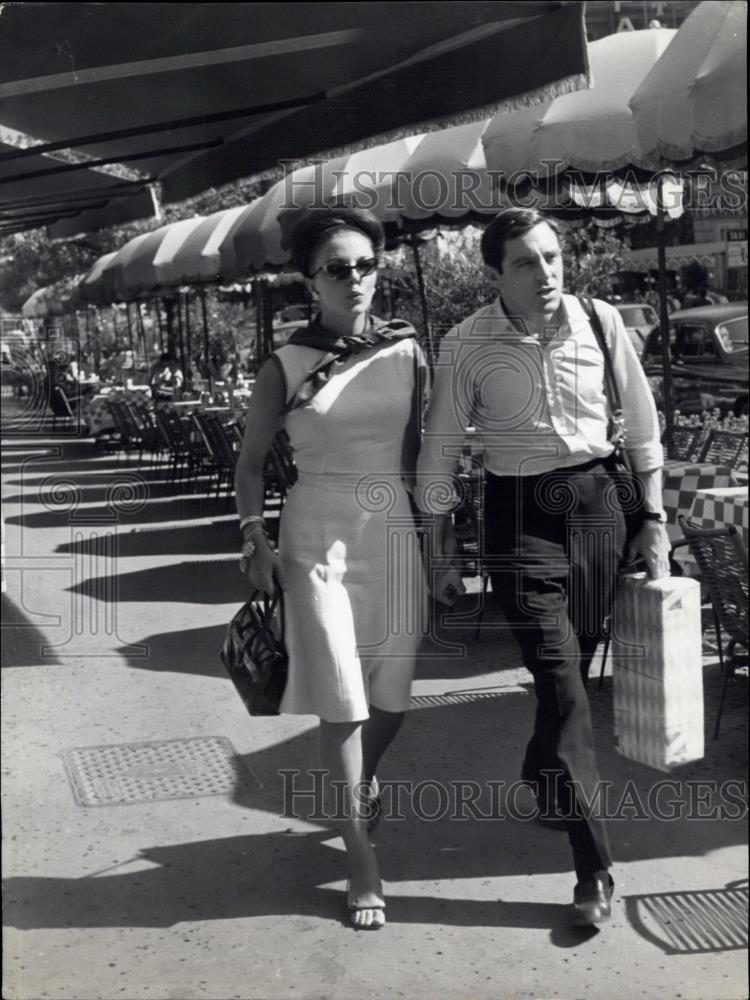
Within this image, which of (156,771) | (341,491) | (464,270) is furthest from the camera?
(464,270)

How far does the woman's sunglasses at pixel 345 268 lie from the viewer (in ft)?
12.3

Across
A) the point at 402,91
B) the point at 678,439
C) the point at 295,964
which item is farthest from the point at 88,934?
the point at 678,439

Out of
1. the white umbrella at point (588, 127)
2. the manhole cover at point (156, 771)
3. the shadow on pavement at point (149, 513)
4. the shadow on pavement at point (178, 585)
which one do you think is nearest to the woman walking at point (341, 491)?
the manhole cover at point (156, 771)

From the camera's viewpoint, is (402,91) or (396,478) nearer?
(396,478)

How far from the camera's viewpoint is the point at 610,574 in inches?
153

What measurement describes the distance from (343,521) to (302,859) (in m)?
1.16

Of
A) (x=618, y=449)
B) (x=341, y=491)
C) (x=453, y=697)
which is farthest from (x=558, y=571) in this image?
(x=453, y=697)

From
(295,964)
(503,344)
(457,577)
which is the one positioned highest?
(503,344)

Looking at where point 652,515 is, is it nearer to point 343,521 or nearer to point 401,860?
point 343,521

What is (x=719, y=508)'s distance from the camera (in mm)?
5598

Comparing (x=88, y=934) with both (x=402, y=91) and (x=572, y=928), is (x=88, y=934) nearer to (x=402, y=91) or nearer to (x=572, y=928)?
(x=572, y=928)

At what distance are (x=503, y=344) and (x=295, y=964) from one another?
5.96 ft

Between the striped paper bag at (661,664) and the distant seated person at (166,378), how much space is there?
17.9 metres

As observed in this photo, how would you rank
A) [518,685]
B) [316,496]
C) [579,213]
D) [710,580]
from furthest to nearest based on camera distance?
[579,213] < [518,685] < [710,580] < [316,496]
